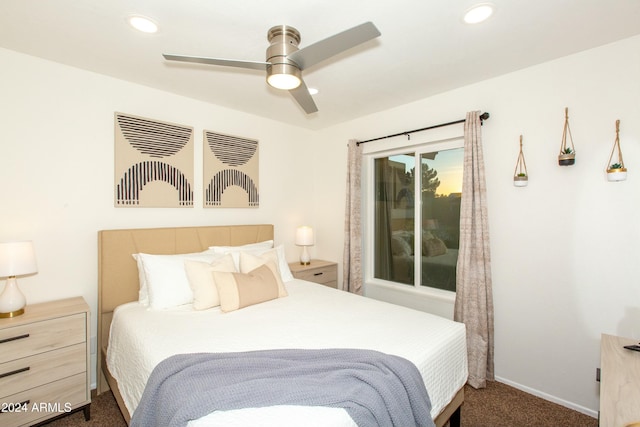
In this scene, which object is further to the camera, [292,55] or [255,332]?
[255,332]

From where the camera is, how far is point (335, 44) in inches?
56.5

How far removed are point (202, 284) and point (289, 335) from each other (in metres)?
0.88

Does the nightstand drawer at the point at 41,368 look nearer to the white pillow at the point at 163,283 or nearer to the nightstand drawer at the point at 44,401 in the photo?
the nightstand drawer at the point at 44,401

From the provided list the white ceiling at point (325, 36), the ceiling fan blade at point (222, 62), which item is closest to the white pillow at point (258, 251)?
the white ceiling at point (325, 36)

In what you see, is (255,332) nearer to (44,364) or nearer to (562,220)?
(44,364)

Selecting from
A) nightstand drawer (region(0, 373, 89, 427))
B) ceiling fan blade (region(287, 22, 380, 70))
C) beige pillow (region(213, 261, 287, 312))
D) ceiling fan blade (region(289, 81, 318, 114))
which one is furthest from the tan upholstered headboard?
ceiling fan blade (region(287, 22, 380, 70))

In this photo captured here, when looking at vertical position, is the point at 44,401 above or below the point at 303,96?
below

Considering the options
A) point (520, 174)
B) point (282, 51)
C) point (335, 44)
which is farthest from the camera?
point (520, 174)

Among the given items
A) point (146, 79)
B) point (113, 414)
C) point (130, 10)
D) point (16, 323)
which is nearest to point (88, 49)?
point (146, 79)

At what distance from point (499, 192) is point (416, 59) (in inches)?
51.9

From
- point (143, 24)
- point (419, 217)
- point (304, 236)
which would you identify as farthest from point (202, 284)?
point (419, 217)

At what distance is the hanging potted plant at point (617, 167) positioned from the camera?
1.90m

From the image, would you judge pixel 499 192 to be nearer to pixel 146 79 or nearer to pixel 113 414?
pixel 146 79

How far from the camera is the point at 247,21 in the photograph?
1.78 metres
